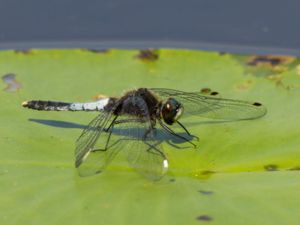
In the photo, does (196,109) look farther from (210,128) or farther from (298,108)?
(298,108)

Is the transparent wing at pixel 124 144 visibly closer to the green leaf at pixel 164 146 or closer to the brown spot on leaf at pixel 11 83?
the green leaf at pixel 164 146

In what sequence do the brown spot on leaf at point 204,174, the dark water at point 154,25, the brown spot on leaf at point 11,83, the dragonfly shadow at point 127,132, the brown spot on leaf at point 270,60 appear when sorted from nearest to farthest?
the brown spot on leaf at point 204,174 < the dragonfly shadow at point 127,132 < the brown spot on leaf at point 11,83 < the brown spot on leaf at point 270,60 < the dark water at point 154,25

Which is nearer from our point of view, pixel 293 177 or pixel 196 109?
pixel 293 177

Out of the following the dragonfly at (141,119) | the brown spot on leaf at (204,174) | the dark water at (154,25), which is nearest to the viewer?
the brown spot on leaf at (204,174)

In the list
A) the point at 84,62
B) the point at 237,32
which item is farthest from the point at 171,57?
the point at 237,32

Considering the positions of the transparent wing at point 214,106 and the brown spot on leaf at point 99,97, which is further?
the brown spot on leaf at point 99,97

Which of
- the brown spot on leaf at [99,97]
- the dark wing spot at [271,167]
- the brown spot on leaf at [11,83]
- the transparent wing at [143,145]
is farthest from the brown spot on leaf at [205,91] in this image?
the brown spot on leaf at [11,83]

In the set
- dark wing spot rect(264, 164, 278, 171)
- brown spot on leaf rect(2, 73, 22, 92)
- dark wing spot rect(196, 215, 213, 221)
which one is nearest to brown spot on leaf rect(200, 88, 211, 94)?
dark wing spot rect(264, 164, 278, 171)

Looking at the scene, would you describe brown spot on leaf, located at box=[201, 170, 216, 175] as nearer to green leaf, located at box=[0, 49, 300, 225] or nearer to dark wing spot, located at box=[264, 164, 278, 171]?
green leaf, located at box=[0, 49, 300, 225]
